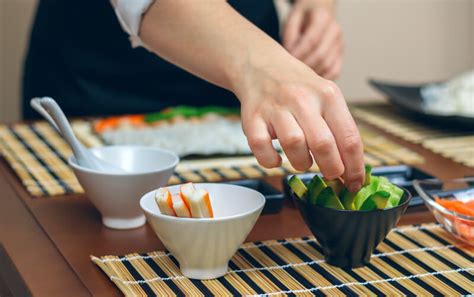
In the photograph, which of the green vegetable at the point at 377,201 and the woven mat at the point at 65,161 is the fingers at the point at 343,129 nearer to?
the green vegetable at the point at 377,201

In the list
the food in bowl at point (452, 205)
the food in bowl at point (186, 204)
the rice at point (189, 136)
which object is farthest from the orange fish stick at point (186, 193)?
the rice at point (189, 136)

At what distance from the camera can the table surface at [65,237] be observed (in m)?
0.90

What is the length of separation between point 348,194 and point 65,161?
682mm

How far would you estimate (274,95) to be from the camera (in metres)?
0.93

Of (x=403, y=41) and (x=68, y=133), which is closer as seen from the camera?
Result: (x=68, y=133)

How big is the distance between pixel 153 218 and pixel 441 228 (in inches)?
18.1

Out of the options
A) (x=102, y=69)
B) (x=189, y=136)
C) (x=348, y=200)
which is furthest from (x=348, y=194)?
(x=102, y=69)

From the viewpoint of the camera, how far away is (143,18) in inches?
47.0

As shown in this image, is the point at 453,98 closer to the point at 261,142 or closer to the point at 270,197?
the point at 270,197

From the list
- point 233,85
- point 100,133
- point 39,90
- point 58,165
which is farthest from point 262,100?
point 39,90

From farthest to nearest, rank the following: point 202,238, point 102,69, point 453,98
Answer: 1. point 102,69
2. point 453,98
3. point 202,238

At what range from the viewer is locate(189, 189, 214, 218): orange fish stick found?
0.89 m

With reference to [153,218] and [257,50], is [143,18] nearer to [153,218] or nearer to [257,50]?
[257,50]

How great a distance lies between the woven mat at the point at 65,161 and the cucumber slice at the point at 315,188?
1.33ft
